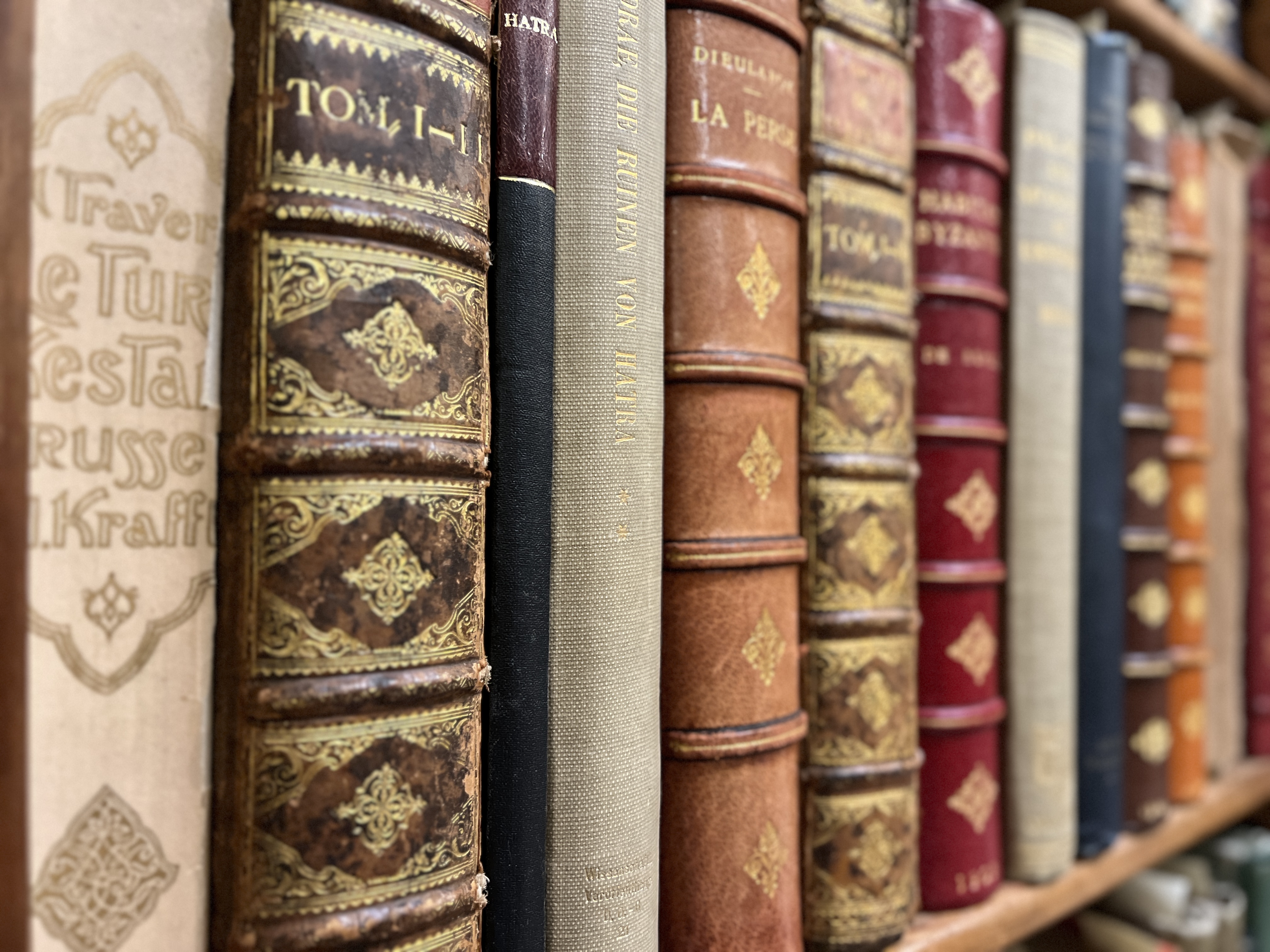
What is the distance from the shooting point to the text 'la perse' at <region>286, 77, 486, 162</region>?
36 cm

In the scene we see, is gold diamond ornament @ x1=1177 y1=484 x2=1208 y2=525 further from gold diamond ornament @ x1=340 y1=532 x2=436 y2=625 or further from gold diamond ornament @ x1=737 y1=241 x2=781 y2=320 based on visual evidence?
gold diamond ornament @ x1=340 y1=532 x2=436 y2=625

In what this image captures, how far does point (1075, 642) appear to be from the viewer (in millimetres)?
692

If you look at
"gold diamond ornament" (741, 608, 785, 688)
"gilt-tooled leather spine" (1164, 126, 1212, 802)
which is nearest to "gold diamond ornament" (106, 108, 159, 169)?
"gold diamond ornament" (741, 608, 785, 688)

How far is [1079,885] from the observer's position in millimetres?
663

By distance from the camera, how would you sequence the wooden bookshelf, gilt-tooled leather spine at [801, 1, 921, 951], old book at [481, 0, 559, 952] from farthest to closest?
the wooden bookshelf → gilt-tooled leather spine at [801, 1, 921, 951] → old book at [481, 0, 559, 952]

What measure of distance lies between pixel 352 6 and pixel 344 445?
175 millimetres

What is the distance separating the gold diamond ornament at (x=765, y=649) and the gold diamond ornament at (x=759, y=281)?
0.16 metres

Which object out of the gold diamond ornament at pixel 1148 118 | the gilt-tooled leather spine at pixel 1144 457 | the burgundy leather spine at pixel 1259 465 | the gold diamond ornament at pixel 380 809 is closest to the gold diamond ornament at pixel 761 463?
the gold diamond ornament at pixel 380 809

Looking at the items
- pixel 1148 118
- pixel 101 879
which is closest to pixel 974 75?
pixel 1148 118

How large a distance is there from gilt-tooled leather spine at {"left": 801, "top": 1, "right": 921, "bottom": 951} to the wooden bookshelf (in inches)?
12.6

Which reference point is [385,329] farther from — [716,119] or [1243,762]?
[1243,762]

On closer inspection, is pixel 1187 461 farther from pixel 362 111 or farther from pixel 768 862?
pixel 362 111

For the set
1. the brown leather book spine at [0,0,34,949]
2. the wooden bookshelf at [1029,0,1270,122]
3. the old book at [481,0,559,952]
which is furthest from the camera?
the wooden bookshelf at [1029,0,1270,122]

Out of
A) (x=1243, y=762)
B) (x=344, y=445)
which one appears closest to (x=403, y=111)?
(x=344, y=445)
